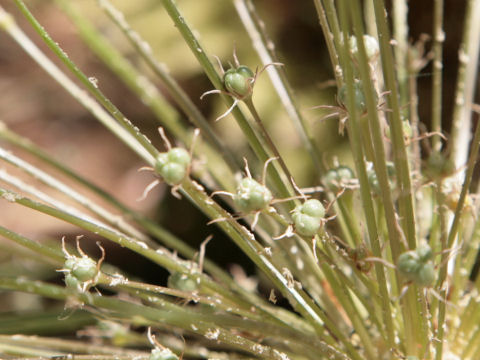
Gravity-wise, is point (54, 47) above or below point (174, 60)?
below

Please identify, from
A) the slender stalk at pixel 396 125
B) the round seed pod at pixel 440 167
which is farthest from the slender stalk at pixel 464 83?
the slender stalk at pixel 396 125

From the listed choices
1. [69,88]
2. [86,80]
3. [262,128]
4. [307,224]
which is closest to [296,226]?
[307,224]

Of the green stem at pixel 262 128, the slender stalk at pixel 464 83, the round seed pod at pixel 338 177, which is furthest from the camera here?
the slender stalk at pixel 464 83

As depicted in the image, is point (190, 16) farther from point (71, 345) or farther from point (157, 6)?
point (71, 345)

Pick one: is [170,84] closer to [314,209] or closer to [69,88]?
[69,88]

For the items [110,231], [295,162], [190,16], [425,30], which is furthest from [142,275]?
[110,231]

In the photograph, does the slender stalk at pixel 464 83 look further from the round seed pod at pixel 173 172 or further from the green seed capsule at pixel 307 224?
the round seed pod at pixel 173 172

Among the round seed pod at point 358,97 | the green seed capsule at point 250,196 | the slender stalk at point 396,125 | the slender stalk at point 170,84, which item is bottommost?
the green seed capsule at point 250,196
